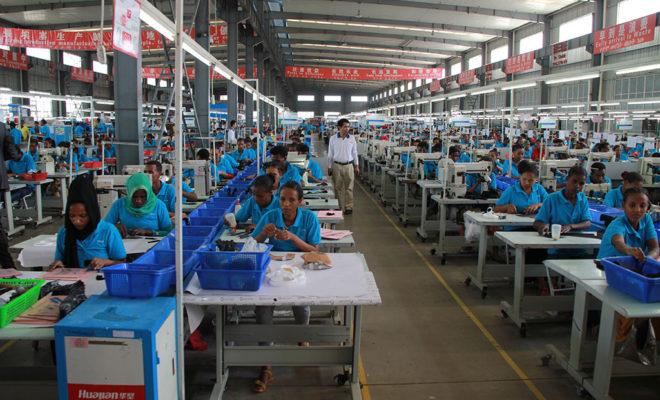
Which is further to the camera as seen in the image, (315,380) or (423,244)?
(423,244)

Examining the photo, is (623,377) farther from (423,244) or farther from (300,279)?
(423,244)

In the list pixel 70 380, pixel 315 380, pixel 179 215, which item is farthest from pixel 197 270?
pixel 315 380

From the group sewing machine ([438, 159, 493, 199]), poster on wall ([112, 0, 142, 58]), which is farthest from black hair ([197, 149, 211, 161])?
poster on wall ([112, 0, 142, 58])

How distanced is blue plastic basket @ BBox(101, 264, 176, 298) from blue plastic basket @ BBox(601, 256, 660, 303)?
8.36 ft

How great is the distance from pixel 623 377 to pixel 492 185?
378 centimetres

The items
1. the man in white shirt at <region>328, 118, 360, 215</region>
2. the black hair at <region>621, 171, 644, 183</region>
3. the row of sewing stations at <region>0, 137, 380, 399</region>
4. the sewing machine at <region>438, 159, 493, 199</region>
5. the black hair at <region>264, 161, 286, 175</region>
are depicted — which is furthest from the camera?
the man in white shirt at <region>328, 118, 360, 215</region>

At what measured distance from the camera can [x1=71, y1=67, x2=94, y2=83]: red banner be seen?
82.7 feet

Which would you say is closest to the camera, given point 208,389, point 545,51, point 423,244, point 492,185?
point 208,389

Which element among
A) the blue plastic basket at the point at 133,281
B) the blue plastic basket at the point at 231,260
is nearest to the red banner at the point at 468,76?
the blue plastic basket at the point at 231,260

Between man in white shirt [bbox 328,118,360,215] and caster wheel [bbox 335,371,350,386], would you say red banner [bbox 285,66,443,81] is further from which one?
caster wheel [bbox 335,371,350,386]

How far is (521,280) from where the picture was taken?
14.8 feet

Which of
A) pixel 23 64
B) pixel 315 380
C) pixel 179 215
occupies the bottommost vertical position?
pixel 315 380

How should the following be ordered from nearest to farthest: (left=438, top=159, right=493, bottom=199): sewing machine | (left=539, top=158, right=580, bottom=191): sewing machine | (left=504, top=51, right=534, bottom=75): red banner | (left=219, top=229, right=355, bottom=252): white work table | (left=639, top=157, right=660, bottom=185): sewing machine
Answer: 1. (left=219, top=229, right=355, bottom=252): white work table
2. (left=438, top=159, right=493, bottom=199): sewing machine
3. (left=539, top=158, right=580, bottom=191): sewing machine
4. (left=639, top=157, right=660, bottom=185): sewing machine
5. (left=504, top=51, right=534, bottom=75): red banner

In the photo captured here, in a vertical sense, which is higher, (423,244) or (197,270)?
(197,270)
